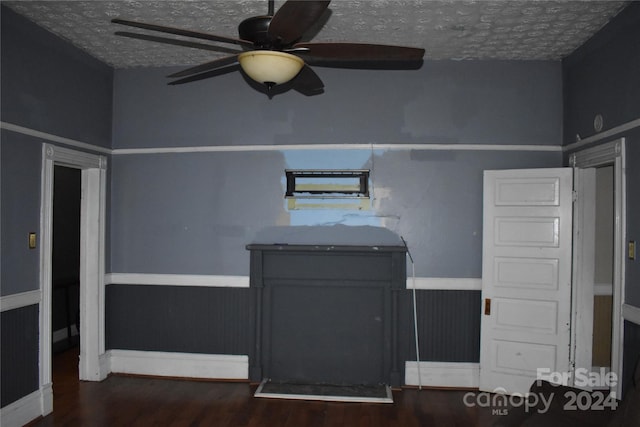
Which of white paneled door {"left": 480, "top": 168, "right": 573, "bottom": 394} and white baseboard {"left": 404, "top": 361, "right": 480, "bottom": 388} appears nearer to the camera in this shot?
white paneled door {"left": 480, "top": 168, "right": 573, "bottom": 394}

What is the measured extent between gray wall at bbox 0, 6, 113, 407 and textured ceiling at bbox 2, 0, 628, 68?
7.8 inches

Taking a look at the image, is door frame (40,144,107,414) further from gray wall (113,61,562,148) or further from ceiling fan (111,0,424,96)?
ceiling fan (111,0,424,96)

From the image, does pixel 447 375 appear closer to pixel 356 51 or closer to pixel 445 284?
pixel 445 284

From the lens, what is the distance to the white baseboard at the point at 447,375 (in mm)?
3740

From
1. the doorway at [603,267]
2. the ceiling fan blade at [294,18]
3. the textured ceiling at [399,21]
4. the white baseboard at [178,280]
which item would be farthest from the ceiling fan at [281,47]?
the doorway at [603,267]

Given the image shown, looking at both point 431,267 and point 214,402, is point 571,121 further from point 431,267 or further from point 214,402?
point 214,402

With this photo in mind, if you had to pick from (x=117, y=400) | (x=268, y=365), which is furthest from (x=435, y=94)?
(x=117, y=400)

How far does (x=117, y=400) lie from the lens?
346 cm

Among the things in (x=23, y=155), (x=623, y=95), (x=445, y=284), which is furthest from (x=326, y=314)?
(x=623, y=95)

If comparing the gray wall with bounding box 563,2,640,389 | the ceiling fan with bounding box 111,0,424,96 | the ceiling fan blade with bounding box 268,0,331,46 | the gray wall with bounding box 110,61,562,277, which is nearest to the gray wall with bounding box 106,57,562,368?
the gray wall with bounding box 110,61,562,277

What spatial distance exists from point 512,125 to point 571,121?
0.46m

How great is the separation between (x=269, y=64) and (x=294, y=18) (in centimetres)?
A: 31

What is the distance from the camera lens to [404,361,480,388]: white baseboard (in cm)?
374

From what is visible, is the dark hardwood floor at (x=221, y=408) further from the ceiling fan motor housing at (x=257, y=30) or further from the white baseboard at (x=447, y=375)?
the ceiling fan motor housing at (x=257, y=30)
